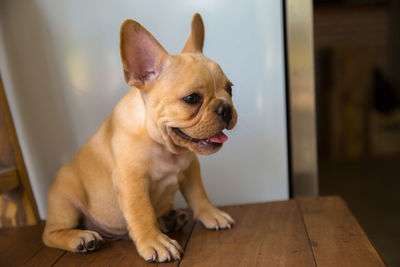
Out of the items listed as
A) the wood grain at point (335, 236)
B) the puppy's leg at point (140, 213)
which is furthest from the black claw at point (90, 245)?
the wood grain at point (335, 236)

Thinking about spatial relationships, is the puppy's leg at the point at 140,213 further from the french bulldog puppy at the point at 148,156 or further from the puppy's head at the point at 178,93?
the puppy's head at the point at 178,93

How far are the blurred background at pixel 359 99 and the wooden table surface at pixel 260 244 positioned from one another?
5.24 ft

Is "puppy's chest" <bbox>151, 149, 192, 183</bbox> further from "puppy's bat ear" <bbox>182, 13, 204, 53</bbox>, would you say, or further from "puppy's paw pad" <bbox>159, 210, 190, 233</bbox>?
"puppy's bat ear" <bbox>182, 13, 204, 53</bbox>

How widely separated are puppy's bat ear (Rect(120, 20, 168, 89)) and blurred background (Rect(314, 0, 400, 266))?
2085 mm

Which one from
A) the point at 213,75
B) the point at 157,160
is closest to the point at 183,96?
the point at 213,75

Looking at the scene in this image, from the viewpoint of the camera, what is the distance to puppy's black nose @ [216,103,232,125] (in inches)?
32.9

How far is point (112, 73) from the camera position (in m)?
1.27

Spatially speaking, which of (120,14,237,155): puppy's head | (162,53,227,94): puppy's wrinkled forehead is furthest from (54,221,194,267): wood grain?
(162,53,227,94): puppy's wrinkled forehead

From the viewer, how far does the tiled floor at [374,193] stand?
6.91 ft

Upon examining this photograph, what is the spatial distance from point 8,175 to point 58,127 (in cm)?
23

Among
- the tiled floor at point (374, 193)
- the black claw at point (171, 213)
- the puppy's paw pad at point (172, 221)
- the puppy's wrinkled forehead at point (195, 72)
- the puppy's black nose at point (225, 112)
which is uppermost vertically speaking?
the puppy's wrinkled forehead at point (195, 72)

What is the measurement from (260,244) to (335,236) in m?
0.20

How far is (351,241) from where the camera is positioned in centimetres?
94

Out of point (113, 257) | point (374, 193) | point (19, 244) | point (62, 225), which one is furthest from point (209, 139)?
point (374, 193)
